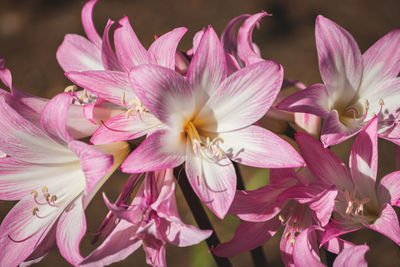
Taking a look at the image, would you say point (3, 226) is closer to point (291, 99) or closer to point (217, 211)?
point (217, 211)

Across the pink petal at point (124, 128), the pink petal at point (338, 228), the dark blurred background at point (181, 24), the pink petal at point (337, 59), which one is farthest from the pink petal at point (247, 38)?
the dark blurred background at point (181, 24)

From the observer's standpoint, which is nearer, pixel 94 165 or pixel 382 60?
pixel 94 165

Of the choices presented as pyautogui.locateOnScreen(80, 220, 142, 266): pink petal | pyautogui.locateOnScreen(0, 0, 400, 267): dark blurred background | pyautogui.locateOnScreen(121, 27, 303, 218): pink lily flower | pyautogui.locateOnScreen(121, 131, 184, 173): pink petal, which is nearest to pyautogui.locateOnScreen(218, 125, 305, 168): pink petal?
pyautogui.locateOnScreen(121, 27, 303, 218): pink lily flower

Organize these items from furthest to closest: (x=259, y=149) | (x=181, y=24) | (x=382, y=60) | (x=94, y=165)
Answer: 1. (x=181, y=24)
2. (x=382, y=60)
3. (x=259, y=149)
4. (x=94, y=165)

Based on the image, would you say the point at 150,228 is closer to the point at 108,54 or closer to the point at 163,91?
the point at 163,91

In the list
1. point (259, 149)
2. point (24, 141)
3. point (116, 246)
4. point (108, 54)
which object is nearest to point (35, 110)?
point (24, 141)

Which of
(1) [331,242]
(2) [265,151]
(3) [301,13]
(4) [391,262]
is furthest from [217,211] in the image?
(3) [301,13]
